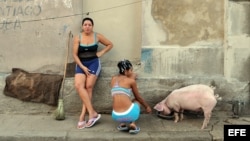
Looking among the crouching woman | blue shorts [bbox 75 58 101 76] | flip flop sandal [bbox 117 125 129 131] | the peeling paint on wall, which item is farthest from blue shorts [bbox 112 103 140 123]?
the peeling paint on wall

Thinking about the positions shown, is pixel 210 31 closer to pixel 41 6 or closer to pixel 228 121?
pixel 228 121

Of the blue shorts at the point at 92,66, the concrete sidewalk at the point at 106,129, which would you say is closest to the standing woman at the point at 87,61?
the blue shorts at the point at 92,66

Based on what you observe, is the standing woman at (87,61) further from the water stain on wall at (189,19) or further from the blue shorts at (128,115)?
the water stain on wall at (189,19)

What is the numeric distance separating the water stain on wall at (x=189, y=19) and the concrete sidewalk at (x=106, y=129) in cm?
125

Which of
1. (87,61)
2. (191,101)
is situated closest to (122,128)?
(191,101)

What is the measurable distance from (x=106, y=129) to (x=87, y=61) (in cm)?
115

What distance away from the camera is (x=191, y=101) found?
669 cm

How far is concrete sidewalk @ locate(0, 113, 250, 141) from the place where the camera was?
244 inches

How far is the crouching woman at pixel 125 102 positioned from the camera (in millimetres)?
6332

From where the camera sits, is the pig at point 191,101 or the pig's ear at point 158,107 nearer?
the pig at point 191,101

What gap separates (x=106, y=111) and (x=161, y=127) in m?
1.07

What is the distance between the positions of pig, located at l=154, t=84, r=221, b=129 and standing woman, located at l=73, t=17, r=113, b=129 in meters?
1.05

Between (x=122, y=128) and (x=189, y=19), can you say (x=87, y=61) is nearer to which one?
(x=122, y=128)

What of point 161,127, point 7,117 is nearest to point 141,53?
point 161,127
